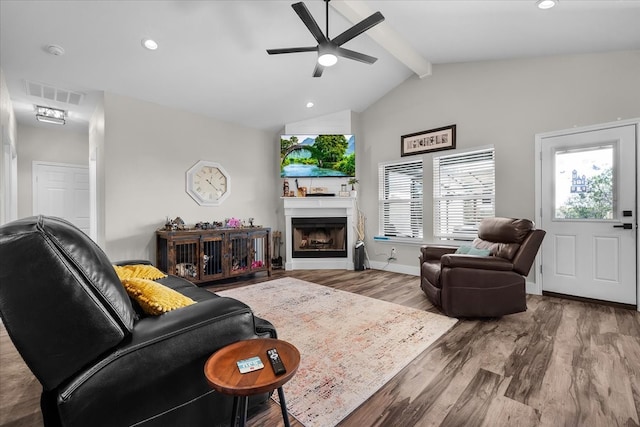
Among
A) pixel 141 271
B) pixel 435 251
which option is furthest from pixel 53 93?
pixel 435 251

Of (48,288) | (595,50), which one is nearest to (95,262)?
(48,288)

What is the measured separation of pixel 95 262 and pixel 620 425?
2539 mm

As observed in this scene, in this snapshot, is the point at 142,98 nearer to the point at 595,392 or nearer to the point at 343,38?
the point at 343,38

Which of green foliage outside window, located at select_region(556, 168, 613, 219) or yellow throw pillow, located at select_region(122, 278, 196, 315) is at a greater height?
green foliage outside window, located at select_region(556, 168, 613, 219)

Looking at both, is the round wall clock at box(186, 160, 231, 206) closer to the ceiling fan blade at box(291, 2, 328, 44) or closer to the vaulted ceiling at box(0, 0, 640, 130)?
the vaulted ceiling at box(0, 0, 640, 130)

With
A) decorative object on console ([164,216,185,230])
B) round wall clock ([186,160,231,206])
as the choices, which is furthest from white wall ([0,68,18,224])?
round wall clock ([186,160,231,206])

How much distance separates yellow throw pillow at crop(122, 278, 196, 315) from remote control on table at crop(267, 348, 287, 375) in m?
0.57

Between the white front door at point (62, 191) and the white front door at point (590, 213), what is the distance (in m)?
7.85

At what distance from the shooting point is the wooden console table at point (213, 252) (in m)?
3.86

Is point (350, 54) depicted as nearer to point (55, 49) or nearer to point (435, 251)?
point (435, 251)

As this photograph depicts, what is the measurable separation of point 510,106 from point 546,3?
1.41 metres

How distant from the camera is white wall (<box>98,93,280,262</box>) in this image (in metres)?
3.80

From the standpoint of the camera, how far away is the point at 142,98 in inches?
158

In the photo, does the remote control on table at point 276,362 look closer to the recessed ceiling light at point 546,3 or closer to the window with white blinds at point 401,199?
the recessed ceiling light at point 546,3
